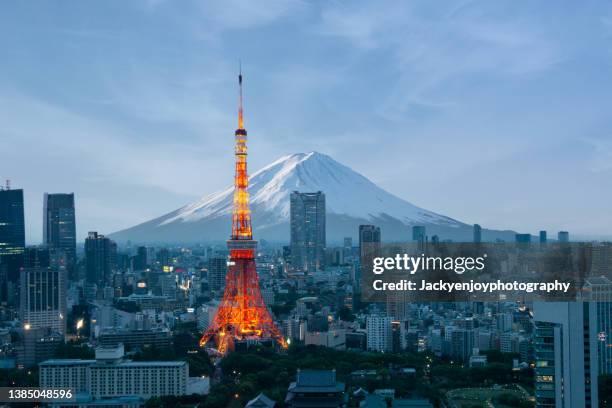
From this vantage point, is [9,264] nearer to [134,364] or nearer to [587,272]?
[134,364]

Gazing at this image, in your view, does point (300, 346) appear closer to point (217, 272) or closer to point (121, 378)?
point (121, 378)

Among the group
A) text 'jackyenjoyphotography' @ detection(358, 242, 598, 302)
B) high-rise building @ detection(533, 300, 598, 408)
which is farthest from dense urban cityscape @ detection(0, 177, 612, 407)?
text 'jackyenjoyphotography' @ detection(358, 242, 598, 302)

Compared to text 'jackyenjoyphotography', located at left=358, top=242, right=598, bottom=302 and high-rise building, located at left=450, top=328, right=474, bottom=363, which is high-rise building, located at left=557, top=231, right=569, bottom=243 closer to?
text 'jackyenjoyphotography', located at left=358, top=242, right=598, bottom=302

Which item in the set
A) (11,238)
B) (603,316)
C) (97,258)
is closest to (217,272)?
(97,258)

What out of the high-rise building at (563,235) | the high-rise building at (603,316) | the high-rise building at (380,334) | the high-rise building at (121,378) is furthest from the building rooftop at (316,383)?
the high-rise building at (563,235)

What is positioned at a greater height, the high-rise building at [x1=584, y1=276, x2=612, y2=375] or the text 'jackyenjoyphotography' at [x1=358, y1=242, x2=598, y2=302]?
the text 'jackyenjoyphotography' at [x1=358, y1=242, x2=598, y2=302]
